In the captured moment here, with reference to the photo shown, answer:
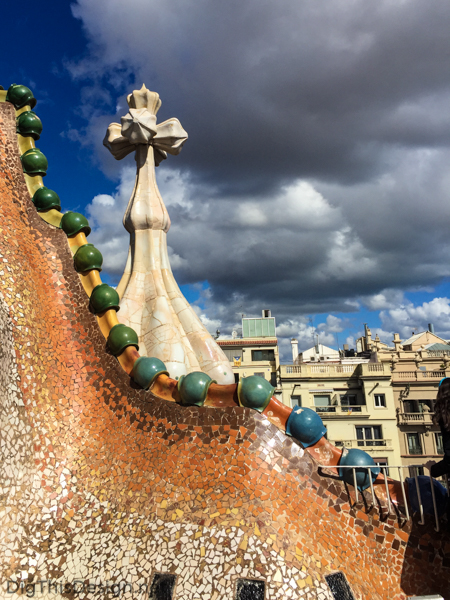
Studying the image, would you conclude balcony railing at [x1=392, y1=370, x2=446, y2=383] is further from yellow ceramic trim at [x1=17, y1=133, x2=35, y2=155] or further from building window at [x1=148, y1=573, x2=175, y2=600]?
building window at [x1=148, y1=573, x2=175, y2=600]

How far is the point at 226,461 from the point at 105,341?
6.72 feet

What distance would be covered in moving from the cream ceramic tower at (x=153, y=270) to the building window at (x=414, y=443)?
20975 mm

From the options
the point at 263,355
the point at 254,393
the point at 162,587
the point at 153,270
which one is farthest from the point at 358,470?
the point at 263,355

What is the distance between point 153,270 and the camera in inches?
344

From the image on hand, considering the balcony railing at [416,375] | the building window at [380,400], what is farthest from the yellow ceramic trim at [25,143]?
the balcony railing at [416,375]

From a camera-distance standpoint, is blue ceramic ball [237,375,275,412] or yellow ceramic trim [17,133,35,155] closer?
blue ceramic ball [237,375,275,412]

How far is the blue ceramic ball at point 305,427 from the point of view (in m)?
5.15

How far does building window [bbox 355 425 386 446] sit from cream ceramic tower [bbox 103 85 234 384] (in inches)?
761

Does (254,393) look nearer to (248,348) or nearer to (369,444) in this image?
(369,444)

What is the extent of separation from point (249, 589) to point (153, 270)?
5.51 m

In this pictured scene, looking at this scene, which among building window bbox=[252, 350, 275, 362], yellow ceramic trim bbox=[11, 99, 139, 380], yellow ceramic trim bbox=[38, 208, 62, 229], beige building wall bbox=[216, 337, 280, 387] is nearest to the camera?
yellow ceramic trim bbox=[11, 99, 139, 380]

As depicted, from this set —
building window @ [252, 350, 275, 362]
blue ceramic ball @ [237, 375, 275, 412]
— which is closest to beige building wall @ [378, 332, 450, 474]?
building window @ [252, 350, 275, 362]

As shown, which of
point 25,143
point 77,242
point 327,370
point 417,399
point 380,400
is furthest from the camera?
point 327,370

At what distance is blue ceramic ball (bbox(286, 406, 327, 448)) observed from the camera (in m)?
5.15
